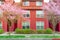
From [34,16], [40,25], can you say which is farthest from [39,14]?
[40,25]

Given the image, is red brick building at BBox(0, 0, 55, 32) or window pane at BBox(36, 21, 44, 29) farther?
window pane at BBox(36, 21, 44, 29)

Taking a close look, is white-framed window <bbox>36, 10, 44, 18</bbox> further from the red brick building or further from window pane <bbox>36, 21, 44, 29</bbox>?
window pane <bbox>36, 21, 44, 29</bbox>

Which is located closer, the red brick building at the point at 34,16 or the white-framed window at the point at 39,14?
the red brick building at the point at 34,16

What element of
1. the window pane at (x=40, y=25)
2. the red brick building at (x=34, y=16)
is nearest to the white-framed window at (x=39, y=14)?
the red brick building at (x=34, y=16)

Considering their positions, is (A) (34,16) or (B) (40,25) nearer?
(B) (40,25)

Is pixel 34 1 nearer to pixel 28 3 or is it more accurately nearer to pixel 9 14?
pixel 28 3

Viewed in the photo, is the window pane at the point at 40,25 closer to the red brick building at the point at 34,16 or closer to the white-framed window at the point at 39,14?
the red brick building at the point at 34,16

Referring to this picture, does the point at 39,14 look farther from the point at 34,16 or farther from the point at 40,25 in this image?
the point at 40,25

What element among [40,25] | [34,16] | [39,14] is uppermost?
[39,14]

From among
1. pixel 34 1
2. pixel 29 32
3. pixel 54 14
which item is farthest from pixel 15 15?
pixel 34 1

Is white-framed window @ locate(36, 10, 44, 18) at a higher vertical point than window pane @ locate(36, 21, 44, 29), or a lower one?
higher

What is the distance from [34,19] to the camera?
3759 cm

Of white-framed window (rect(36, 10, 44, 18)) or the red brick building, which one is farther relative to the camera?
white-framed window (rect(36, 10, 44, 18))

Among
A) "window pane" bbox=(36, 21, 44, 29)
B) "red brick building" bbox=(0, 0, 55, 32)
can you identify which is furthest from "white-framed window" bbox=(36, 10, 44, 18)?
"window pane" bbox=(36, 21, 44, 29)
